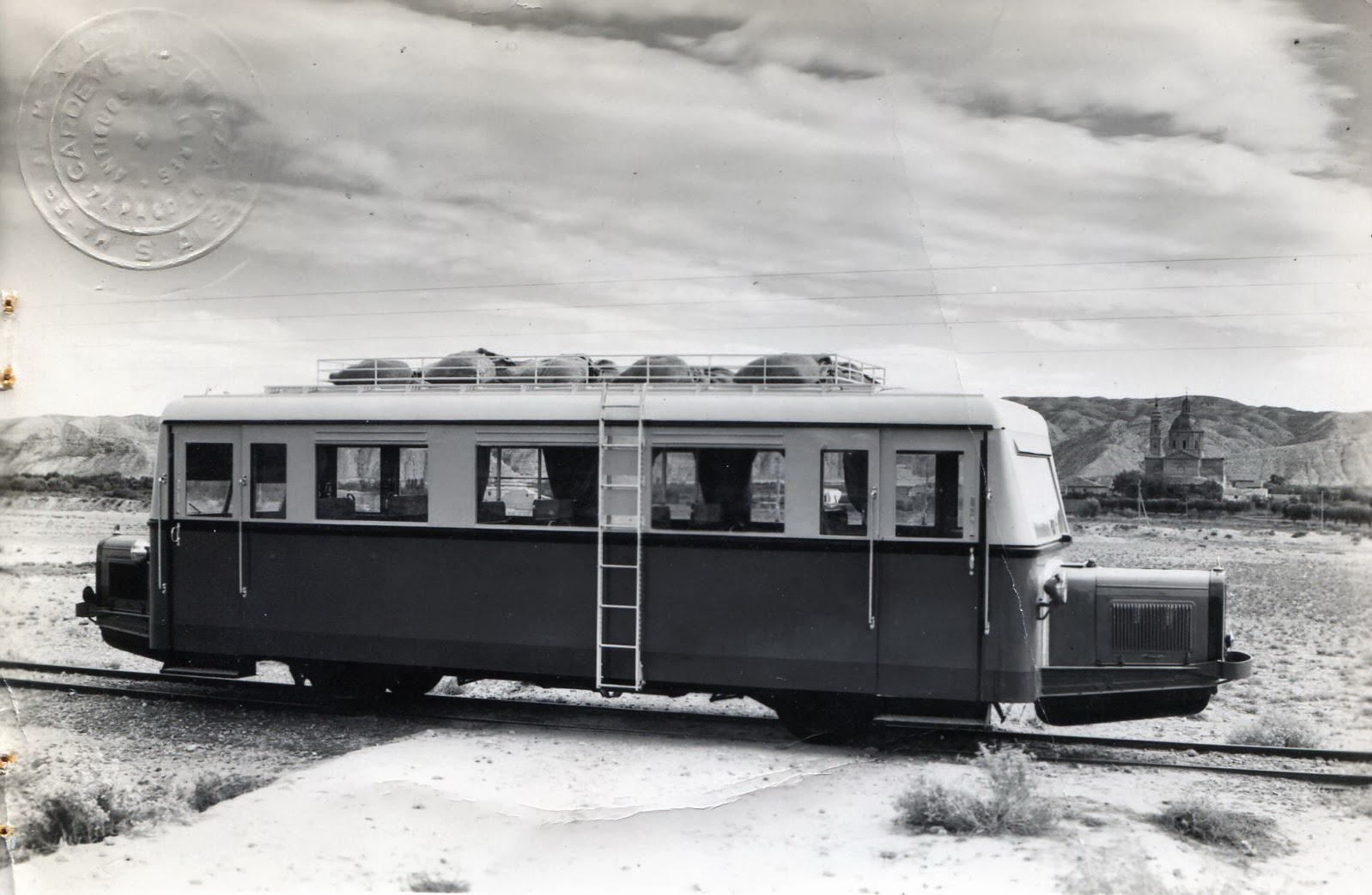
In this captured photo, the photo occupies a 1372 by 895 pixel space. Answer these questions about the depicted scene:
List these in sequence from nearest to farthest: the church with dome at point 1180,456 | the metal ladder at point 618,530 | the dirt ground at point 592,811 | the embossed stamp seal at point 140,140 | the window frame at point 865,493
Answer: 1. the dirt ground at point 592,811
2. the embossed stamp seal at point 140,140
3. the window frame at point 865,493
4. the metal ladder at point 618,530
5. the church with dome at point 1180,456

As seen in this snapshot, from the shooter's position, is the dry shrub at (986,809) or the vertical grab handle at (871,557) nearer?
the dry shrub at (986,809)

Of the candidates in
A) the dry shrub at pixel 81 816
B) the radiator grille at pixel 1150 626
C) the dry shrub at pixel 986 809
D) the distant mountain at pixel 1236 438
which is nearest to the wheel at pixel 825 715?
the dry shrub at pixel 986 809

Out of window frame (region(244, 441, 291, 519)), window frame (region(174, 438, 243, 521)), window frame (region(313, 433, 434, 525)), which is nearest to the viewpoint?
window frame (region(313, 433, 434, 525))

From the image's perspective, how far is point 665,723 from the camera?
29.4ft

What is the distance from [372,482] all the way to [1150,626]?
6852mm

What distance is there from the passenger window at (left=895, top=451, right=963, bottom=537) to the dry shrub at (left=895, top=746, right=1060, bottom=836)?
1864mm

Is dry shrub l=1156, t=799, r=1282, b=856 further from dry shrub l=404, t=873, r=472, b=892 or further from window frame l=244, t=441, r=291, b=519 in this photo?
window frame l=244, t=441, r=291, b=519

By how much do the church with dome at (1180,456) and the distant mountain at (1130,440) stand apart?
0.15 metres

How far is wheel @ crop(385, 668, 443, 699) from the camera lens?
9469 millimetres

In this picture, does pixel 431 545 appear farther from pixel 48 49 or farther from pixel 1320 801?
pixel 1320 801

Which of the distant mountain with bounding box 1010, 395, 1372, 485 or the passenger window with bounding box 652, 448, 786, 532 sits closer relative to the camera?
the passenger window with bounding box 652, 448, 786, 532

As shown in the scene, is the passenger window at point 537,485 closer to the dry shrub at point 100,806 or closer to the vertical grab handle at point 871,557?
the vertical grab handle at point 871,557

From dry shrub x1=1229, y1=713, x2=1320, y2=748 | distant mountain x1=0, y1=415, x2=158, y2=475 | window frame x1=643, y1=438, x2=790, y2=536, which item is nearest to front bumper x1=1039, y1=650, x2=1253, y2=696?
dry shrub x1=1229, y1=713, x2=1320, y2=748

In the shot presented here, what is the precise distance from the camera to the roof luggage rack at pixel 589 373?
854 cm
